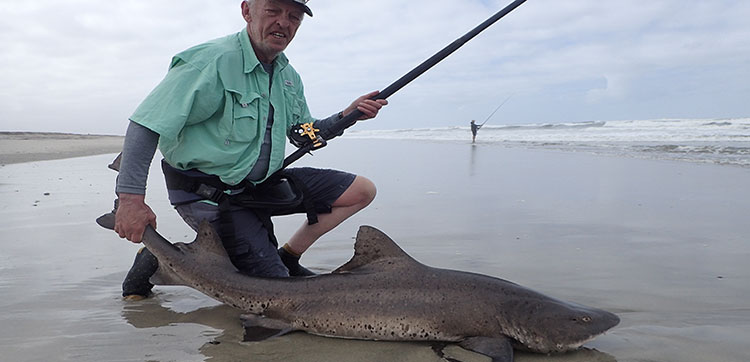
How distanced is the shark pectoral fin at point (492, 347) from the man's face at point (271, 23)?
229 centimetres

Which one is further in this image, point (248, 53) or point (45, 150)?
point (45, 150)

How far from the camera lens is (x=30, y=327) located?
3248mm

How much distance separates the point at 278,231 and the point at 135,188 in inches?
119

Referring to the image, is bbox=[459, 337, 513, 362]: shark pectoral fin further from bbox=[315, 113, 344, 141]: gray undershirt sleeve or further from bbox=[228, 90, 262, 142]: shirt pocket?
bbox=[315, 113, 344, 141]: gray undershirt sleeve

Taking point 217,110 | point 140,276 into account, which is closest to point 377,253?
point 217,110

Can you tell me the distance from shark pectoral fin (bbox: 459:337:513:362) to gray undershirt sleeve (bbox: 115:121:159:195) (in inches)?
80.7

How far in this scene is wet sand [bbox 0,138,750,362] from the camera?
296 cm

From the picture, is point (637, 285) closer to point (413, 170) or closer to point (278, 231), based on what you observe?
point (278, 231)

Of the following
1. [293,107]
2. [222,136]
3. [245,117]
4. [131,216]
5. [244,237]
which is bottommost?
[244,237]

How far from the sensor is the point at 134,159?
319 centimetres

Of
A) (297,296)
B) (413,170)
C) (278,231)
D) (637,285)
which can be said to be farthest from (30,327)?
(413,170)

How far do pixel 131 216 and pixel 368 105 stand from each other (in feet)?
6.31

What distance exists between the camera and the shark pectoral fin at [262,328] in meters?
3.09

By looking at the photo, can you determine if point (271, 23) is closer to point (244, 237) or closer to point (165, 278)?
point (244, 237)
